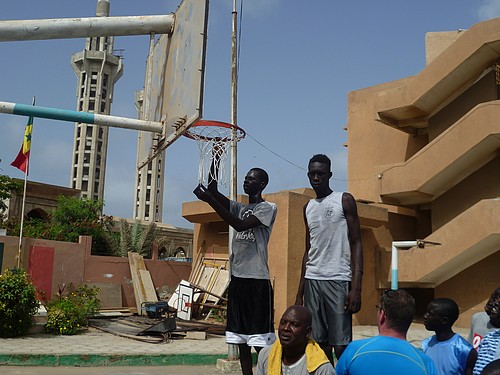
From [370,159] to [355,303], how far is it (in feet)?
42.4

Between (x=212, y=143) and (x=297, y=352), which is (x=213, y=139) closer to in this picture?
(x=212, y=143)

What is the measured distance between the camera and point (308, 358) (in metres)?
3.10

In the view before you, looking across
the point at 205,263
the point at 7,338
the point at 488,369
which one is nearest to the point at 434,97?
the point at 205,263

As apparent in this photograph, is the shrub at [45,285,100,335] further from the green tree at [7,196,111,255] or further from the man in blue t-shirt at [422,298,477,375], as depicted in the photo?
the green tree at [7,196,111,255]

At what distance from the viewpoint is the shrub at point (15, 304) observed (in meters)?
9.15

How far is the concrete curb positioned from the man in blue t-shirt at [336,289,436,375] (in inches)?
206

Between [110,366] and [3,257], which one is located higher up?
[3,257]

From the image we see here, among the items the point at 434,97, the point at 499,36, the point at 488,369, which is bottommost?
the point at 488,369

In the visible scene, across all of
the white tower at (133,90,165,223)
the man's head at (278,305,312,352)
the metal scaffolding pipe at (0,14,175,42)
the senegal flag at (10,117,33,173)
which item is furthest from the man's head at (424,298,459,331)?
the white tower at (133,90,165,223)

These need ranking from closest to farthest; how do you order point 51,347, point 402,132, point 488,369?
point 488,369 < point 51,347 < point 402,132

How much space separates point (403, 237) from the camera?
1517 cm

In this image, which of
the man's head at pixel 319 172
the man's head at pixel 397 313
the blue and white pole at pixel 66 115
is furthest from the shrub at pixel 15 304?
the man's head at pixel 397 313

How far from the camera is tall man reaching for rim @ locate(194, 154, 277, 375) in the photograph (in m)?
4.44

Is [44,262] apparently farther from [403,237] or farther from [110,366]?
[403,237]
